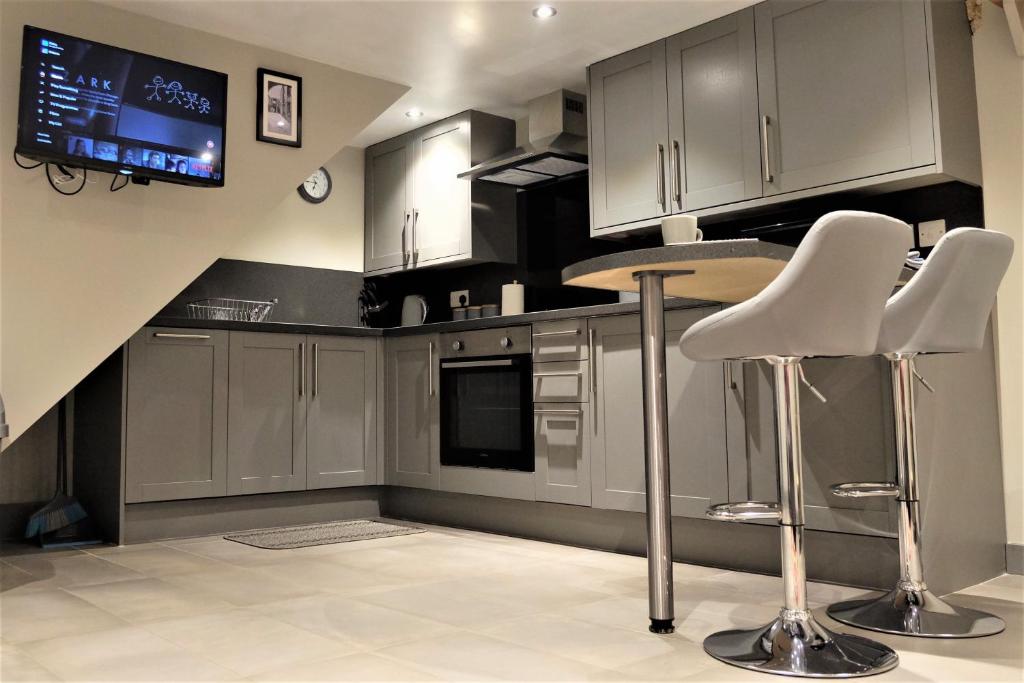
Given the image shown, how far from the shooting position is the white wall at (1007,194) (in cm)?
309

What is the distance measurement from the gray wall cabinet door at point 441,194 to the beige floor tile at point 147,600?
97.9 inches

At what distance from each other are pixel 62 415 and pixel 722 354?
11.6 ft

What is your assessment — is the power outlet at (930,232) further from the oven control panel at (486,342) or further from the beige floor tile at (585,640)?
the beige floor tile at (585,640)

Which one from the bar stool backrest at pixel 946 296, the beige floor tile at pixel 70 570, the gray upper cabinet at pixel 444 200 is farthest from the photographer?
the gray upper cabinet at pixel 444 200

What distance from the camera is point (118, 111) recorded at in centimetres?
338

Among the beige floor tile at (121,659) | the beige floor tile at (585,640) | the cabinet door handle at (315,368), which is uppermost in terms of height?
the cabinet door handle at (315,368)

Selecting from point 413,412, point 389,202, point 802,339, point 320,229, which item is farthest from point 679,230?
point 320,229

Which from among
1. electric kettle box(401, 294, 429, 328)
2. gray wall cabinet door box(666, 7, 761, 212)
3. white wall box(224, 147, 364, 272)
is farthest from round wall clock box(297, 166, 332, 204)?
gray wall cabinet door box(666, 7, 761, 212)

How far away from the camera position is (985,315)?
2354 millimetres

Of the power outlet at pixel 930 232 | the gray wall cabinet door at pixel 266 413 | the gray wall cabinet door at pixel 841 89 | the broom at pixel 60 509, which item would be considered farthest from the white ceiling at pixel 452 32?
the broom at pixel 60 509

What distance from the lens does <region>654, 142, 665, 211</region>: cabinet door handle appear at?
384 cm

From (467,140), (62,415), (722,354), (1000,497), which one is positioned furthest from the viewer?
(467,140)

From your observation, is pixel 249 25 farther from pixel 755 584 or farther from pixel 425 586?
pixel 755 584

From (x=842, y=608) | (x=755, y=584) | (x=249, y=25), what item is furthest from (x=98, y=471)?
(x=842, y=608)
